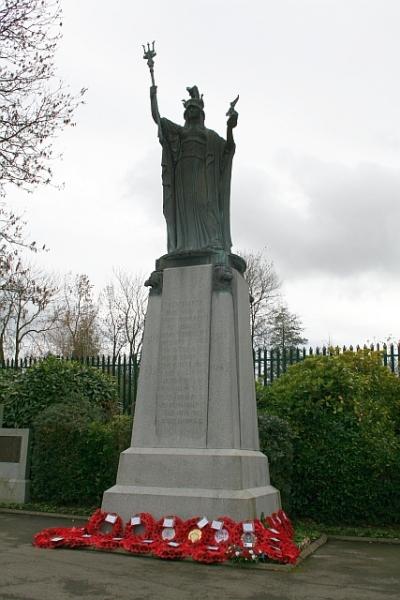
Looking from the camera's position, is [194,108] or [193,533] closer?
[193,533]

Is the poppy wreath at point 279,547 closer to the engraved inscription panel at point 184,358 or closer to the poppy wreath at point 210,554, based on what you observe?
the poppy wreath at point 210,554

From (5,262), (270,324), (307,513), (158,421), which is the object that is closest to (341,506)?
(307,513)

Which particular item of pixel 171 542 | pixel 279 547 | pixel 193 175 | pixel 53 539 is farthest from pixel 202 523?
pixel 193 175

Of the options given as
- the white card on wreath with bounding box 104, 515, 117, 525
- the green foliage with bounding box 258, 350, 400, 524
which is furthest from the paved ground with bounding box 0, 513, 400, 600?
the green foliage with bounding box 258, 350, 400, 524

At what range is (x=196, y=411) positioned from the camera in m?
8.02

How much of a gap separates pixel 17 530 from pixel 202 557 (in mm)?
3392

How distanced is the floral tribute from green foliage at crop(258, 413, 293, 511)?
1.64 meters

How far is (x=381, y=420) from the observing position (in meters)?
10.3

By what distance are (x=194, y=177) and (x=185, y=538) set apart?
195 inches

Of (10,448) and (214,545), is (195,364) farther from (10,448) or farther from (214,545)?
Answer: (10,448)

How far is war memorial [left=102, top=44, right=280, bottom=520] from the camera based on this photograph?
7.52 m

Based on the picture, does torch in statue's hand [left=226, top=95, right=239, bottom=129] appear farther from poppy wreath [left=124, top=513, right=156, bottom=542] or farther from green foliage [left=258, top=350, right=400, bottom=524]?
poppy wreath [left=124, top=513, right=156, bottom=542]

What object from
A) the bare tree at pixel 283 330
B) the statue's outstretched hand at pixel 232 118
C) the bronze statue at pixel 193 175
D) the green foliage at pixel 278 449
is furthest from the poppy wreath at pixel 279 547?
the bare tree at pixel 283 330

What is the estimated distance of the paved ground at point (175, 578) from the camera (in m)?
5.25
